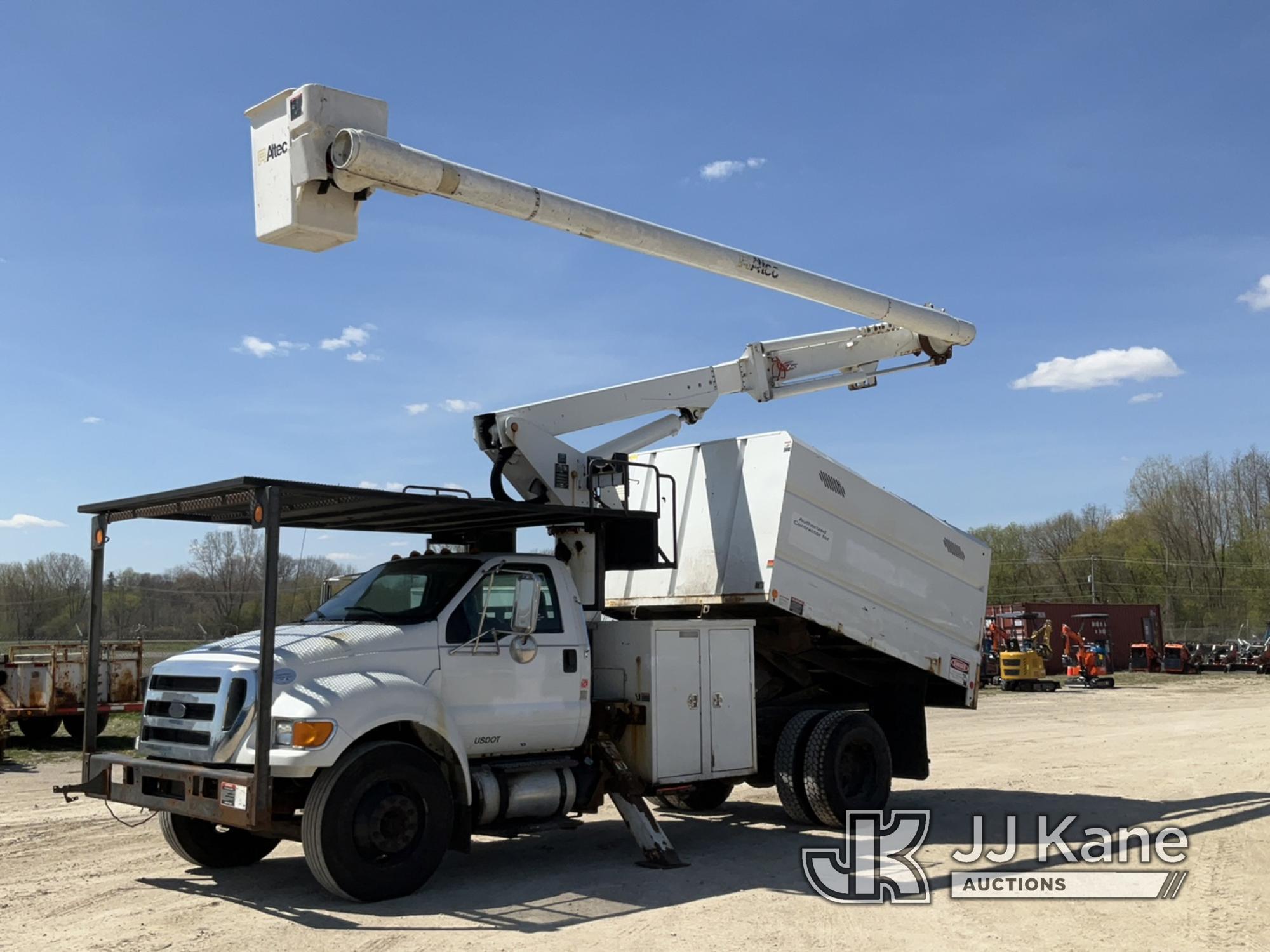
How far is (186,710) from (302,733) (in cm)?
118

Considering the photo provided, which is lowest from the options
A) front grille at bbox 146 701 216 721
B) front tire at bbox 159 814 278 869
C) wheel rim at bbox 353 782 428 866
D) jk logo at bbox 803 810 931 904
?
jk logo at bbox 803 810 931 904

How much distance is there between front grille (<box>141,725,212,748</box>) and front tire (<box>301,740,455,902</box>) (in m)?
0.86

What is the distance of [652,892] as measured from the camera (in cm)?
784

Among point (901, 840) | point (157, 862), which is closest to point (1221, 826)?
point (901, 840)

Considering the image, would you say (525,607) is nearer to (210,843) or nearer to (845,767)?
(210,843)

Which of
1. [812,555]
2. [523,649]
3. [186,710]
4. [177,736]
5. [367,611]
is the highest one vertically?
[812,555]

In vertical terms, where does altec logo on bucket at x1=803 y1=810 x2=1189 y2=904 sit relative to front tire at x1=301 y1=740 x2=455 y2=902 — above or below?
below

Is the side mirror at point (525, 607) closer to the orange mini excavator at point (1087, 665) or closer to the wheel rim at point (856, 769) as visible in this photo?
the wheel rim at point (856, 769)

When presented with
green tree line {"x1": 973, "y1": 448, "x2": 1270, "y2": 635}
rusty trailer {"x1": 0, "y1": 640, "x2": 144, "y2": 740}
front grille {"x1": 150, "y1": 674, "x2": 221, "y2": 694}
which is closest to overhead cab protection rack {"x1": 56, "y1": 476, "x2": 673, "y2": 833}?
front grille {"x1": 150, "y1": 674, "x2": 221, "y2": 694}

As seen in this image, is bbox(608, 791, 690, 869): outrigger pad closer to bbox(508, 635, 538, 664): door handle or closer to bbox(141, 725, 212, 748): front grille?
bbox(508, 635, 538, 664): door handle

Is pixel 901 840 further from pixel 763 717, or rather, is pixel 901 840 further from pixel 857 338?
pixel 857 338

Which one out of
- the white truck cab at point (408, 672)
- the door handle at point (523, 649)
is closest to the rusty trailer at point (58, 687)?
the white truck cab at point (408, 672)

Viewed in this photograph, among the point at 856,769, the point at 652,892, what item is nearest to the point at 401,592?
the point at 652,892

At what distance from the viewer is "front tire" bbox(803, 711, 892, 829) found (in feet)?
33.9
